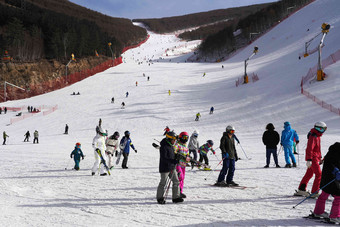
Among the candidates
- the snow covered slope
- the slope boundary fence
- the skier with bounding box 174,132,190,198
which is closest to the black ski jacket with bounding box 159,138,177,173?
the skier with bounding box 174,132,190,198

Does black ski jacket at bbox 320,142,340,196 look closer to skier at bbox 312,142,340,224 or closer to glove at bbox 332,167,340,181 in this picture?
skier at bbox 312,142,340,224

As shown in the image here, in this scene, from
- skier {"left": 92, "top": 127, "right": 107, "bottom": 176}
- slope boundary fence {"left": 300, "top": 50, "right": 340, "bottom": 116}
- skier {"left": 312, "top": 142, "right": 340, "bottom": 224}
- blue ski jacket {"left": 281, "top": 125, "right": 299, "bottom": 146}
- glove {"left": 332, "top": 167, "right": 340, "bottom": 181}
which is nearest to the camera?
glove {"left": 332, "top": 167, "right": 340, "bottom": 181}

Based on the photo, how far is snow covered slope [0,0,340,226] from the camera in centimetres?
532

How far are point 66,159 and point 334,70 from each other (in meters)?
24.7

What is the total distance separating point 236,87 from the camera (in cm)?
3409

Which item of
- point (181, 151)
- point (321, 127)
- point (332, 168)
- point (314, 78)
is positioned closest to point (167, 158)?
point (181, 151)

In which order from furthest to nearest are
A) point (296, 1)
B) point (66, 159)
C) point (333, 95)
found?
point (296, 1)
point (333, 95)
point (66, 159)

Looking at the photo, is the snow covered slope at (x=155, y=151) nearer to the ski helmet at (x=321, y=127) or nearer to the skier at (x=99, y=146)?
the skier at (x=99, y=146)

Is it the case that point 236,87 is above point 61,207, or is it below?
above

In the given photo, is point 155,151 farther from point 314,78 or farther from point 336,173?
point 314,78

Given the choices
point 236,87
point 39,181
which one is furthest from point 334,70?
point 39,181

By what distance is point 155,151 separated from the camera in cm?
1527

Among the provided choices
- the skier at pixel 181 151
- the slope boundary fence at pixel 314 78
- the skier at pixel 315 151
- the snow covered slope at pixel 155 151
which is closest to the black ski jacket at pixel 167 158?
the skier at pixel 181 151

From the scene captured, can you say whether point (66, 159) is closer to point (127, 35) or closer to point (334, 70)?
point (334, 70)
